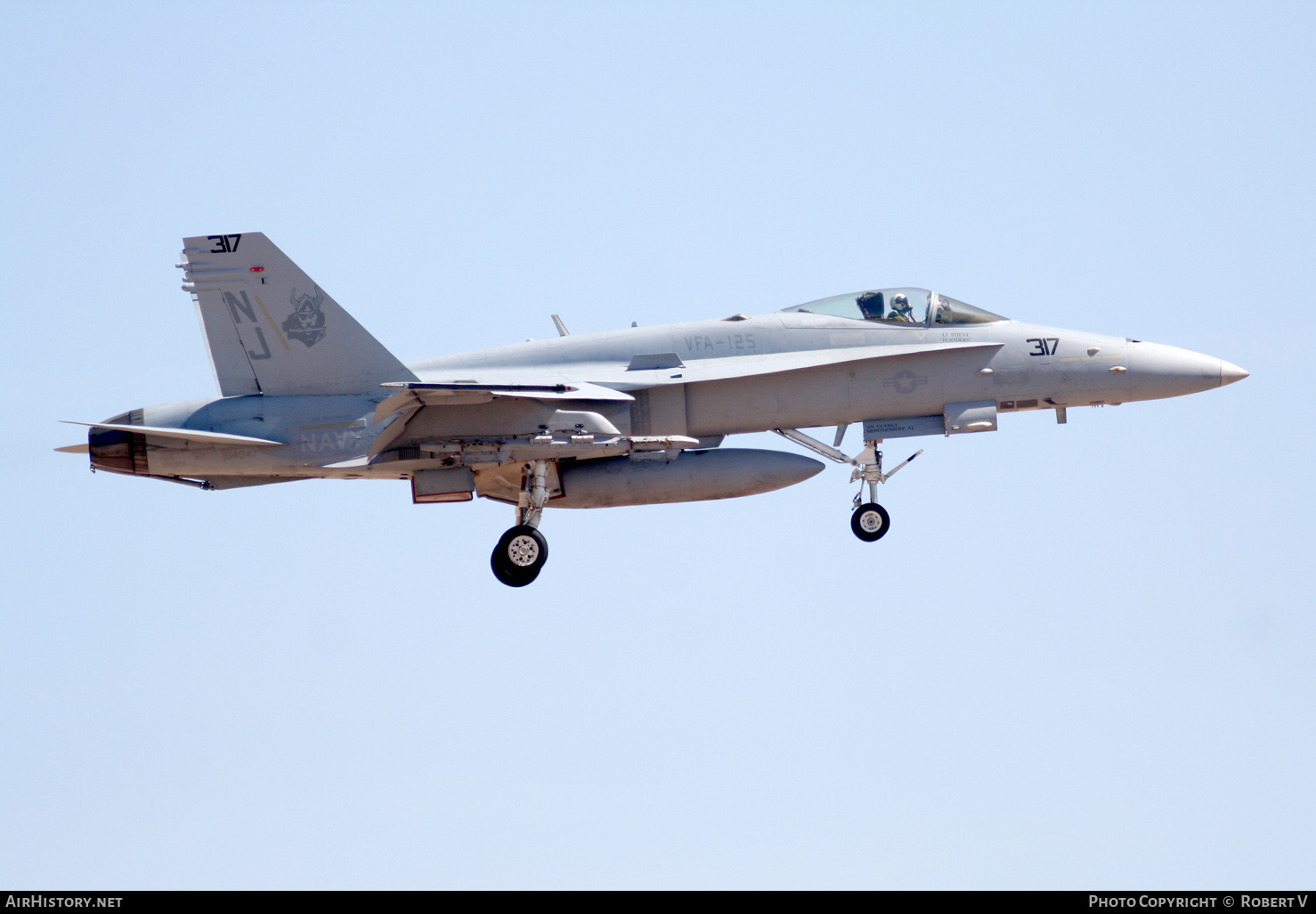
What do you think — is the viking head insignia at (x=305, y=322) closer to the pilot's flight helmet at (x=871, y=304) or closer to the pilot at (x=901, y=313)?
the pilot's flight helmet at (x=871, y=304)

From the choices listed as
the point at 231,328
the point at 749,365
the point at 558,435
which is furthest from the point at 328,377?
the point at 749,365

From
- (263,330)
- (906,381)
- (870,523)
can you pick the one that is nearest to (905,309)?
(906,381)

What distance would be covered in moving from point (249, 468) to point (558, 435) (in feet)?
13.0

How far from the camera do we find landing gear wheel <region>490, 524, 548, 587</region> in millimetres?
19672

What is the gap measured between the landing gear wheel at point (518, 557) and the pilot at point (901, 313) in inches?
220

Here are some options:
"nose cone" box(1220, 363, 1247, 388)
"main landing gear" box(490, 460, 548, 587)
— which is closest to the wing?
"main landing gear" box(490, 460, 548, 587)

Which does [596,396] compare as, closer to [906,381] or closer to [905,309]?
[906,381]

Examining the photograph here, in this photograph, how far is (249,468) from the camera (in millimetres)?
19328

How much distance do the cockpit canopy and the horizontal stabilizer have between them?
7.14 m

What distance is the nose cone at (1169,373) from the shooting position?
20.5 m

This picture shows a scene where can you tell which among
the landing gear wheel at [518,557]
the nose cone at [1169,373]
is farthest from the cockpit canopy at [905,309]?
the landing gear wheel at [518,557]

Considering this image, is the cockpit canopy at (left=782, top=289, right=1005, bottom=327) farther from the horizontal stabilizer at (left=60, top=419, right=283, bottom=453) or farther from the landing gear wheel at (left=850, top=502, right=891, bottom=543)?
the horizontal stabilizer at (left=60, top=419, right=283, bottom=453)
